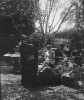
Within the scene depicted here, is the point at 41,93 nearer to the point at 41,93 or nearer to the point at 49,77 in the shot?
the point at 41,93

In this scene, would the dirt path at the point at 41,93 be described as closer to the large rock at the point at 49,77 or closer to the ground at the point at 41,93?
the ground at the point at 41,93

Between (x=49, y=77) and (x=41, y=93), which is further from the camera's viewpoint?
(x=49, y=77)

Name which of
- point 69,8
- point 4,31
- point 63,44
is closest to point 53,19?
point 69,8

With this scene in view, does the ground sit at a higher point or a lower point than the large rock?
lower

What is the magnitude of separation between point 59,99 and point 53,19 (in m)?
18.8

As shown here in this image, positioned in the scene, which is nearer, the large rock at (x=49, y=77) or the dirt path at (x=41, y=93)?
the dirt path at (x=41, y=93)

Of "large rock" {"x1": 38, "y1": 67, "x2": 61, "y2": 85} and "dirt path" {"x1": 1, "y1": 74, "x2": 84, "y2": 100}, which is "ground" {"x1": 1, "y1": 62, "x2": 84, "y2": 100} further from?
"large rock" {"x1": 38, "y1": 67, "x2": 61, "y2": 85}

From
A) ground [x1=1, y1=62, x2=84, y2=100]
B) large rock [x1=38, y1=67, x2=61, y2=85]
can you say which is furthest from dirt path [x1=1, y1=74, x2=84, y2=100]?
large rock [x1=38, y1=67, x2=61, y2=85]

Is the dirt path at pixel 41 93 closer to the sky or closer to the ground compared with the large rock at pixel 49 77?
closer to the ground

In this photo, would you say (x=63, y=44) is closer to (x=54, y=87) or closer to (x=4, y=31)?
(x=4, y=31)

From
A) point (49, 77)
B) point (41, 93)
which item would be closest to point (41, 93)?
point (41, 93)

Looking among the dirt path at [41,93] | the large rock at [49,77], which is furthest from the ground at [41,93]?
the large rock at [49,77]

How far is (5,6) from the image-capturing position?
6.43 m

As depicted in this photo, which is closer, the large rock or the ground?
the ground
